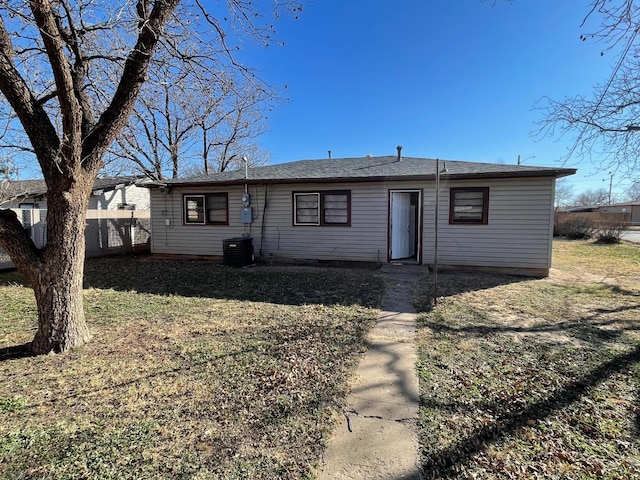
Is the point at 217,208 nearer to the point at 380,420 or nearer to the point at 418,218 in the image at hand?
the point at 418,218

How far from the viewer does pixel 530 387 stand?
284 centimetres

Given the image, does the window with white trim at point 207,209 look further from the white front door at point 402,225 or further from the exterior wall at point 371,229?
the white front door at point 402,225

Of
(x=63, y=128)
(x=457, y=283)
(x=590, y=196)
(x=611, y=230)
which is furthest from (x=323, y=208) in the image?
(x=590, y=196)

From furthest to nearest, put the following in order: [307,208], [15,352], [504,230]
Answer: [307,208] → [504,230] → [15,352]

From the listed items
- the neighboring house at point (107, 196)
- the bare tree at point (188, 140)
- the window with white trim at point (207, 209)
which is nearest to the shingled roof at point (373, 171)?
the window with white trim at point (207, 209)

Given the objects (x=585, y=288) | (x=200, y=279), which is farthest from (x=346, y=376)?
(x=585, y=288)

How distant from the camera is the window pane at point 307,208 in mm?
9391

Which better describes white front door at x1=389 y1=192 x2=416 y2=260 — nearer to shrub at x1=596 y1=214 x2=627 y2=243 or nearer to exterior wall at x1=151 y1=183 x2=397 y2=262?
exterior wall at x1=151 y1=183 x2=397 y2=262

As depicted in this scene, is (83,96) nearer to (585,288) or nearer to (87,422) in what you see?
(87,422)

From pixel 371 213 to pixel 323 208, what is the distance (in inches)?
55.1

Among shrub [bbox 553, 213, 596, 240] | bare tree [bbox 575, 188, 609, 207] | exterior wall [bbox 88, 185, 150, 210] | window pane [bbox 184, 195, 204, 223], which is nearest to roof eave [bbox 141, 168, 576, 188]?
window pane [bbox 184, 195, 204, 223]

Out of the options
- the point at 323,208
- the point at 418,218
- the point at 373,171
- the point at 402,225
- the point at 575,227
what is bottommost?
the point at 575,227

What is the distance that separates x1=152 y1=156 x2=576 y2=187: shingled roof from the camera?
7.65m

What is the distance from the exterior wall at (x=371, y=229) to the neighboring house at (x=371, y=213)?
0.02 metres
